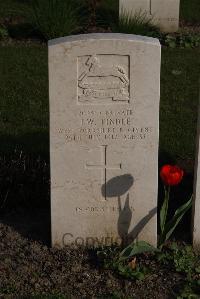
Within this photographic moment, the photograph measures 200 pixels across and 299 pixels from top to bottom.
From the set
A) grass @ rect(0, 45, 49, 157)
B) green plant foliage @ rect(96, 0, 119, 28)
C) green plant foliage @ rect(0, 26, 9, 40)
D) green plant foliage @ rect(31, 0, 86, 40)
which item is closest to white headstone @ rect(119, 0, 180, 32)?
green plant foliage @ rect(96, 0, 119, 28)

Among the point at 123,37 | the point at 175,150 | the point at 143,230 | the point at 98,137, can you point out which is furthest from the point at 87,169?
the point at 175,150

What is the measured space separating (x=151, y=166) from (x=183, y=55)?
16.8ft

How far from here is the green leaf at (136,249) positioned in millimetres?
4918

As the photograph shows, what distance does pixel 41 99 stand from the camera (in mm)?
8266

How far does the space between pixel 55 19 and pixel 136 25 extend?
1.20 meters

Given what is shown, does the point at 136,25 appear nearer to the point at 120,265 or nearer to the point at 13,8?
the point at 13,8

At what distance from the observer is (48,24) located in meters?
9.98

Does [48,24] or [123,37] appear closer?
[123,37]

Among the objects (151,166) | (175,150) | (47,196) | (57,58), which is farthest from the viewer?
(175,150)

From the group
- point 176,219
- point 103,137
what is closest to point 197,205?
point 176,219

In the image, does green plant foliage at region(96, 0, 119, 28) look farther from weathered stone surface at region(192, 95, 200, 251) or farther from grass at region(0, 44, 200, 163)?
weathered stone surface at region(192, 95, 200, 251)

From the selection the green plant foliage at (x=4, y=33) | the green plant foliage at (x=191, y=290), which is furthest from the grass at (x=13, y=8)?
the green plant foliage at (x=191, y=290)

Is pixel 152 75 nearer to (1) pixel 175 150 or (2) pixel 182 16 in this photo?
(1) pixel 175 150

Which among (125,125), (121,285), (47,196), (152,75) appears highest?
(152,75)
